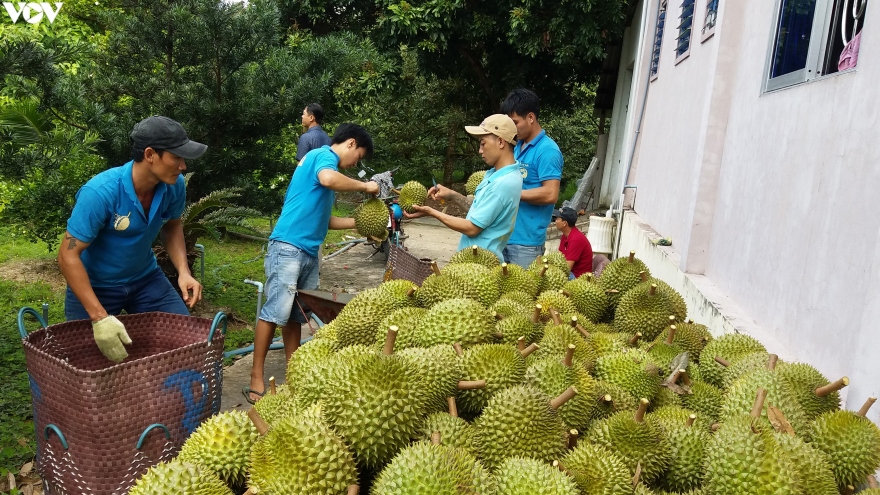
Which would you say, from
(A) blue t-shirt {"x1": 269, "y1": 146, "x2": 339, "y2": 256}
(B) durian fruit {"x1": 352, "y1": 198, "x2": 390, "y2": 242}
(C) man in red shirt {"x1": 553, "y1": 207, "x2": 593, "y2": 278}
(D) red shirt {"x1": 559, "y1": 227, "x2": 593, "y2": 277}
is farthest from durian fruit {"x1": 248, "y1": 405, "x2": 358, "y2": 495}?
(D) red shirt {"x1": 559, "y1": 227, "x2": 593, "y2": 277}

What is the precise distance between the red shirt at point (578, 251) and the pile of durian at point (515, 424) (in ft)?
9.98

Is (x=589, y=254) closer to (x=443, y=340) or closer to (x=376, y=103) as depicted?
(x=443, y=340)

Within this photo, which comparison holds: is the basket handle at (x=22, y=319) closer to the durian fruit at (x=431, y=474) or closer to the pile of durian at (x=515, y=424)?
the pile of durian at (x=515, y=424)

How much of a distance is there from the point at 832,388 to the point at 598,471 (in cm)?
88

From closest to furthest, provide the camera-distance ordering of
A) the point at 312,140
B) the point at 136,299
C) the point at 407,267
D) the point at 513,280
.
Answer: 1. the point at 513,280
2. the point at 136,299
3. the point at 407,267
4. the point at 312,140

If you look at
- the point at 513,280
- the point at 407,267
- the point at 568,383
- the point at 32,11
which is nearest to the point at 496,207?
the point at 407,267

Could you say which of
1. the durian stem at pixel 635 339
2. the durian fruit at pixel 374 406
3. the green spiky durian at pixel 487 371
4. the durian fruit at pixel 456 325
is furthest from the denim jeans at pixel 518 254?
the durian fruit at pixel 374 406

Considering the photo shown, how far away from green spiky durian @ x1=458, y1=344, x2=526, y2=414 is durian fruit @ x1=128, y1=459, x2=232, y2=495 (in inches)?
28.9

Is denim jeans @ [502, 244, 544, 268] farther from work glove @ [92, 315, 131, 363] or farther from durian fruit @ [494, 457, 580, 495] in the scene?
durian fruit @ [494, 457, 580, 495]

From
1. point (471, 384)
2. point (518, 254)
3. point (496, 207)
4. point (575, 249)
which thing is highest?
point (496, 207)

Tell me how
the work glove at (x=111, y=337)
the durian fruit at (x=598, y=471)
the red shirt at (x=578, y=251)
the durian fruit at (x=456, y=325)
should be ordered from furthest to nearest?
the red shirt at (x=578, y=251)
the work glove at (x=111, y=337)
the durian fruit at (x=456, y=325)
the durian fruit at (x=598, y=471)

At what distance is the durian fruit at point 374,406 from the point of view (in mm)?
1661

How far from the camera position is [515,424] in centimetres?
175

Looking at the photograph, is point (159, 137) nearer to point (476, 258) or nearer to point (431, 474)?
point (476, 258)
